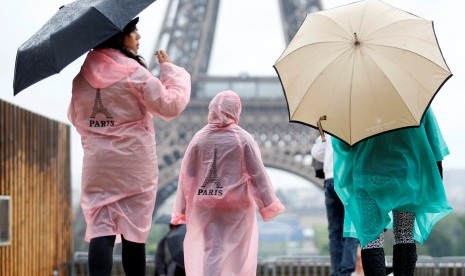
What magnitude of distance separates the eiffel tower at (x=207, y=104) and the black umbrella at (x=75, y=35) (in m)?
20.4

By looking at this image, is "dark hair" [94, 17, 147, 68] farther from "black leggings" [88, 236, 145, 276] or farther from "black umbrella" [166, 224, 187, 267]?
"black umbrella" [166, 224, 187, 267]

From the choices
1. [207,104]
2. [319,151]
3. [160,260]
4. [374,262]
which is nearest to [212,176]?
[374,262]

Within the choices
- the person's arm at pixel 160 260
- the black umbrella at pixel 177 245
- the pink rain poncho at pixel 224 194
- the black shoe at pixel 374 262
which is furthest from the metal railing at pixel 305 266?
the black shoe at pixel 374 262

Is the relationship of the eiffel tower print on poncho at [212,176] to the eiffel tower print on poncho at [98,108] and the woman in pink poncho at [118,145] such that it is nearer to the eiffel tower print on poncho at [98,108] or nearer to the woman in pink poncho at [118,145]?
the woman in pink poncho at [118,145]

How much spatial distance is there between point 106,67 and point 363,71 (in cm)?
107

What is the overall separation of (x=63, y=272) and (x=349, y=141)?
6329 mm

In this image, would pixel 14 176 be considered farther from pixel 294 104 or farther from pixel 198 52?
pixel 198 52

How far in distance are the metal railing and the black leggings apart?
17.9 ft

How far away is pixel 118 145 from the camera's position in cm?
381

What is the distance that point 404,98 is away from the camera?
365 centimetres

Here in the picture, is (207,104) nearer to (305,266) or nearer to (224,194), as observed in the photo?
(305,266)

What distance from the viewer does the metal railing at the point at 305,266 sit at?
29.9 feet

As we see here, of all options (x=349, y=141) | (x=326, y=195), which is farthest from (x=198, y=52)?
(x=349, y=141)

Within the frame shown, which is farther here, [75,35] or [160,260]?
[160,260]
